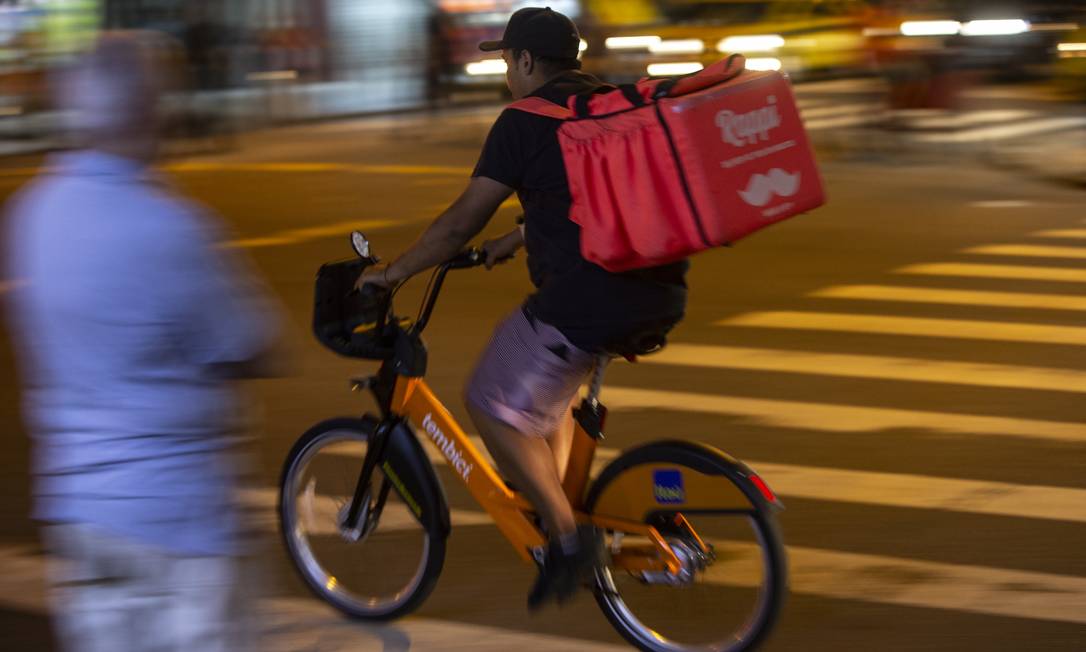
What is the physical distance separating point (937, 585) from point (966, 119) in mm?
17562

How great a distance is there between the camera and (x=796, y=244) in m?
12.2

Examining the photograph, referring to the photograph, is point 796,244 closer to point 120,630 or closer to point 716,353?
point 716,353

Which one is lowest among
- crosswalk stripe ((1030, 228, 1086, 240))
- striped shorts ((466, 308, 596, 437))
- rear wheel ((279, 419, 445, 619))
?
crosswalk stripe ((1030, 228, 1086, 240))

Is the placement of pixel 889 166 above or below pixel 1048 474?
below

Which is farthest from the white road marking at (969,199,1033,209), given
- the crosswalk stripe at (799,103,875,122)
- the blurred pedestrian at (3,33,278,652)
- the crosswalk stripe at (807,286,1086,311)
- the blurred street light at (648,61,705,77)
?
the blurred pedestrian at (3,33,278,652)

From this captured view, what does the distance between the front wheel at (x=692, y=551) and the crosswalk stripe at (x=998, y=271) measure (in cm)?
689

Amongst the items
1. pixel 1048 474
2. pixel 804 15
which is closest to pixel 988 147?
pixel 804 15

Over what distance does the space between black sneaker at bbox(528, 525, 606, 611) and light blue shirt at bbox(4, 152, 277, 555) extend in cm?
154

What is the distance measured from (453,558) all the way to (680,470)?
1416 millimetres

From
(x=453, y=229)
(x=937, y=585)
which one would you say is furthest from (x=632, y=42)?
(x=453, y=229)

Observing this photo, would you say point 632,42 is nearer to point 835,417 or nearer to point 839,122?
point 839,122

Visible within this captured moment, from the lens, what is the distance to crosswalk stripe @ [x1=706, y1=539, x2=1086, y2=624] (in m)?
4.80

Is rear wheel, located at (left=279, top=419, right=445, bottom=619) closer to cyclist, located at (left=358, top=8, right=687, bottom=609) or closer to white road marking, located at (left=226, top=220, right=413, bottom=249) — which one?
cyclist, located at (left=358, top=8, right=687, bottom=609)

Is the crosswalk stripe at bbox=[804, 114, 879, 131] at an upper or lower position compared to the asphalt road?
lower
